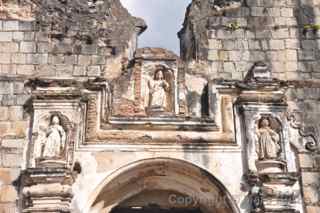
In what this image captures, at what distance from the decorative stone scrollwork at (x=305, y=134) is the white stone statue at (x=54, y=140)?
3248 millimetres

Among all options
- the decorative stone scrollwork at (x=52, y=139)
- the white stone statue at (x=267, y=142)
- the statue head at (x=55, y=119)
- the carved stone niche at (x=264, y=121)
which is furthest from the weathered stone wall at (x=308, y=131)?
the statue head at (x=55, y=119)

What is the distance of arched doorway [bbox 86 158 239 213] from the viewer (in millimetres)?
7230

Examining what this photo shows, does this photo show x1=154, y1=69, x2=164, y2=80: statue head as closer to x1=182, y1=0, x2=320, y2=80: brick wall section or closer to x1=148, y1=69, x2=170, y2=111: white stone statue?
x1=148, y1=69, x2=170, y2=111: white stone statue

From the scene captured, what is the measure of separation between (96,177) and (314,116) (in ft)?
10.7

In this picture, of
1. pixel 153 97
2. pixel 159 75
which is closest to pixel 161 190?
pixel 153 97

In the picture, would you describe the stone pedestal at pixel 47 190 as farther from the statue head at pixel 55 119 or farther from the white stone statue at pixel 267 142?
the white stone statue at pixel 267 142

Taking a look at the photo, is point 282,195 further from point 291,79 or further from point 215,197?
point 291,79

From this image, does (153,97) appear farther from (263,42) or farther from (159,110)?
(263,42)

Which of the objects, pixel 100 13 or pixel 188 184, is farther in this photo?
pixel 100 13

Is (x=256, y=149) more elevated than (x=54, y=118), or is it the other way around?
(x=54, y=118)

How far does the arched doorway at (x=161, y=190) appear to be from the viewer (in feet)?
23.7

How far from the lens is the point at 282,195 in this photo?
272 inches

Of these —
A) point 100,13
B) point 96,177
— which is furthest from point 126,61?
point 96,177

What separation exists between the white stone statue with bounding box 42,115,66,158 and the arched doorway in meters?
0.75
